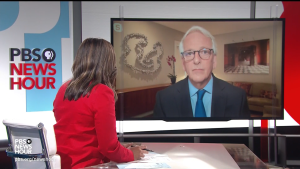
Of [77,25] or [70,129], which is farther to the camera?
[77,25]

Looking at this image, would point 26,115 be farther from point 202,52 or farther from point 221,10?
point 221,10

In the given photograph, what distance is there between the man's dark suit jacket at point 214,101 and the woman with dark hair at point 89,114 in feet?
4.49

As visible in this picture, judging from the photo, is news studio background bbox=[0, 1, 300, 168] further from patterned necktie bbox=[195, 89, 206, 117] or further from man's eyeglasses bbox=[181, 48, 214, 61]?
man's eyeglasses bbox=[181, 48, 214, 61]

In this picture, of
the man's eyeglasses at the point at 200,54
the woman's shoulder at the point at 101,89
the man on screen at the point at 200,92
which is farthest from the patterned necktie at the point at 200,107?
the woman's shoulder at the point at 101,89

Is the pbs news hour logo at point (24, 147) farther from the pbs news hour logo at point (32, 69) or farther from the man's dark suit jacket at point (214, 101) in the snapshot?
the pbs news hour logo at point (32, 69)

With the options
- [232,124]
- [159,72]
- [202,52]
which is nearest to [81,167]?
[159,72]

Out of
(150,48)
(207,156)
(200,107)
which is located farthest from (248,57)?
(207,156)

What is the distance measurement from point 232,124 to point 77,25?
237 cm

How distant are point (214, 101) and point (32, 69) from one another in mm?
2205

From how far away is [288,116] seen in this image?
11.1 ft

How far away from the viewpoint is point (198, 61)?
9.30 feet

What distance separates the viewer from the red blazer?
1.38 m

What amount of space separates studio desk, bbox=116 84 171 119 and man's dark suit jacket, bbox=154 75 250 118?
60 mm

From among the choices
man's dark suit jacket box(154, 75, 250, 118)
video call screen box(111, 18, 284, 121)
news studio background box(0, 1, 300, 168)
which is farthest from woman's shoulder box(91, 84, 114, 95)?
news studio background box(0, 1, 300, 168)
